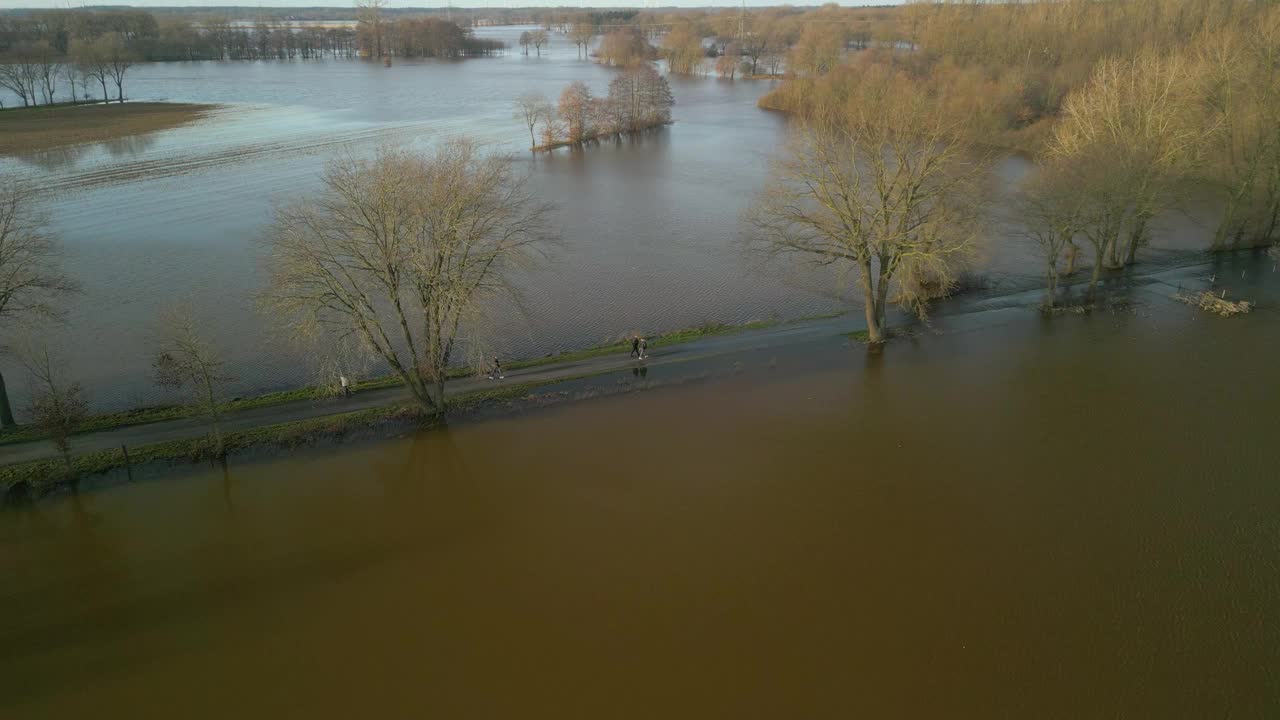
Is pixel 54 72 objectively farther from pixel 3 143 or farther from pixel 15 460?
pixel 15 460

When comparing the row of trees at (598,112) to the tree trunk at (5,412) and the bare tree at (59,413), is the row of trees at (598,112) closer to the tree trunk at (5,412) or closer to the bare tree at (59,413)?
the bare tree at (59,413)

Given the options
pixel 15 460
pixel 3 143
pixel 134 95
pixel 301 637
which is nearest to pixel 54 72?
pixel 134 95

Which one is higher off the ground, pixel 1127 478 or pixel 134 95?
pixel 134 95

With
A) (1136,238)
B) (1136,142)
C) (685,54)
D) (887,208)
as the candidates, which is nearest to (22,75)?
(685,54)

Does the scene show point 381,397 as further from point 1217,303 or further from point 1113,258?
point 1113,258

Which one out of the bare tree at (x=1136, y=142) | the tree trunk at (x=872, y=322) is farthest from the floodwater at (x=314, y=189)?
the bare tree at (x=1136, y=142)

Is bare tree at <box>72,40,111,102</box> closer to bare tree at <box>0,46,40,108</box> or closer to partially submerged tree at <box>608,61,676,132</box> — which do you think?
bare tree at <box>0,46,40,108</box>

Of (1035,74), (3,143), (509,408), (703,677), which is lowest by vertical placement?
(703,677)
